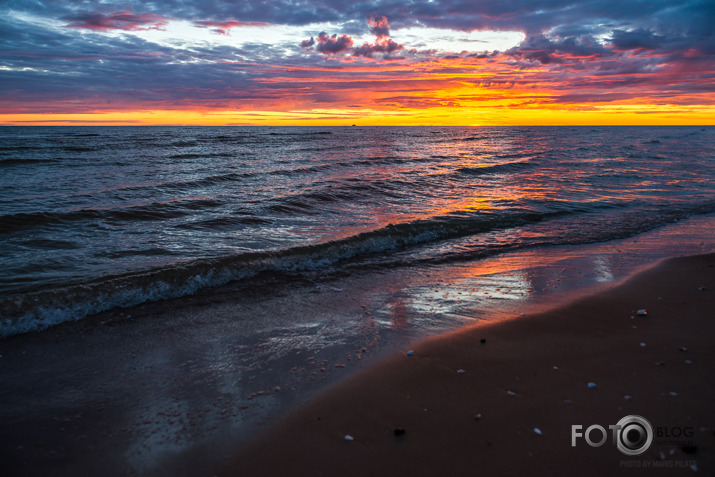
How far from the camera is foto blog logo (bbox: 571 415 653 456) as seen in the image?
2.98 m

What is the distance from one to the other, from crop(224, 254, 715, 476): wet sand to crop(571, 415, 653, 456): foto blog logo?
0.04 metres

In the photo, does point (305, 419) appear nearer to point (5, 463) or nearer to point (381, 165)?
point (5, 463)

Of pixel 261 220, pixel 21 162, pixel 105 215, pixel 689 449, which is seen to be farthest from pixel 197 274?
pixel 21 162

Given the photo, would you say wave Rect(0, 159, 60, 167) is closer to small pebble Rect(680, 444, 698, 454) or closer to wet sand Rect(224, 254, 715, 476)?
wet sand Rect(224, 254, 715, 476)

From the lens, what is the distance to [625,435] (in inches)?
122

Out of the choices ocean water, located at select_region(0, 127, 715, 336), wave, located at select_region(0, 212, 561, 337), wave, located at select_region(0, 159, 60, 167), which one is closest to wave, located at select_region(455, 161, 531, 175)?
ocean water, located at select_region(0, 127, 715, 336)

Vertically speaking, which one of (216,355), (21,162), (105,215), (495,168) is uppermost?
(21,162)

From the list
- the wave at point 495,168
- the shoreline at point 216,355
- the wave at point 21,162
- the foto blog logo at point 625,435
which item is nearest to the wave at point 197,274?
the shoreline at point 216,355

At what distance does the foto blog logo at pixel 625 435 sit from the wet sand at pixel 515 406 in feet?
0.12

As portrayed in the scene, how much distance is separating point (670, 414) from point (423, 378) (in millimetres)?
2077

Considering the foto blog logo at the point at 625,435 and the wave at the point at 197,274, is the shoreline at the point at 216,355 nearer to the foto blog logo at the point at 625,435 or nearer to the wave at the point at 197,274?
the wave at the point at 197,274

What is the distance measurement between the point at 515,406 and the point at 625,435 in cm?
81

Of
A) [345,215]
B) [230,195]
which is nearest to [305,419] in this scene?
[345,215]

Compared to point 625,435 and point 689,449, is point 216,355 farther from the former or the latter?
point 689,449
